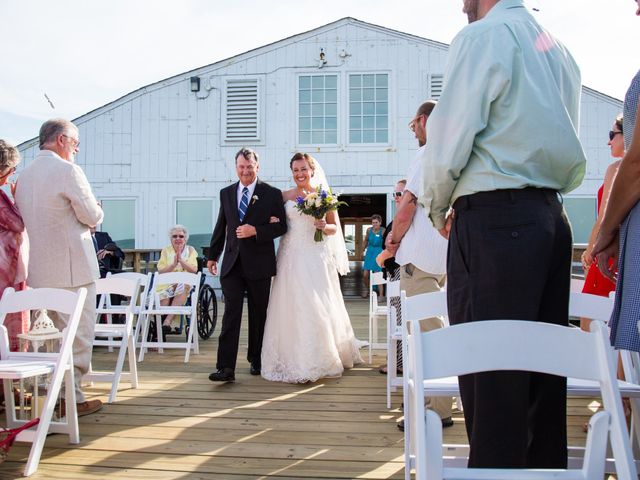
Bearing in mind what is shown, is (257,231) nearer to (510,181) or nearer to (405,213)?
(405,213)

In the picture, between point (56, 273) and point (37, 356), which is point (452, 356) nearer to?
point (37, 356)

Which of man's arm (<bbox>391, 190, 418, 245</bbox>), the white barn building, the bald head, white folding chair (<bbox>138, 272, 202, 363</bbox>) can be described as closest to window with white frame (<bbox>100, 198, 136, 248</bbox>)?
the white barn building

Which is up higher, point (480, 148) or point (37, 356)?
point (480, 148)

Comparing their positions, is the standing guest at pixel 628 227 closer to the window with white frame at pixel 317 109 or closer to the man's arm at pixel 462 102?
the man's arm at pixel 462 102

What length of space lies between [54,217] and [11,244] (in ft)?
1.11

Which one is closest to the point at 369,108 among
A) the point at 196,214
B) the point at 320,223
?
the point at 196,214

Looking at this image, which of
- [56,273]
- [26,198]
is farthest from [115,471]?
[26,198]

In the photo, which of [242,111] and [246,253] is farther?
[242,111]

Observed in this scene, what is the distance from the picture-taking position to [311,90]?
499 inches

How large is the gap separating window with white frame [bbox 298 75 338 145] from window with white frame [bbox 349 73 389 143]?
0.38 m

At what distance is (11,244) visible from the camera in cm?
390

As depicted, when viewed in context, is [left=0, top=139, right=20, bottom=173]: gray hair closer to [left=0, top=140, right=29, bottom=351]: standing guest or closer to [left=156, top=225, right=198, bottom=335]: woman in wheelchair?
[left=0, top=140, right=29, bottom=351]: standing guest

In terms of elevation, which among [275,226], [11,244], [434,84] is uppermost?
[434,84]

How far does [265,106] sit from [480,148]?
1133 centimetres
